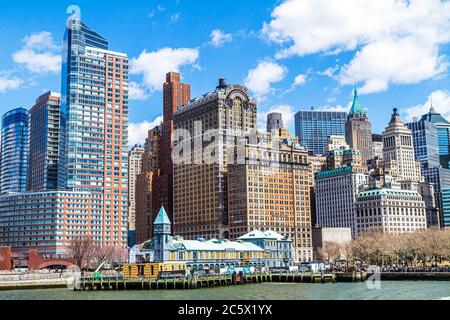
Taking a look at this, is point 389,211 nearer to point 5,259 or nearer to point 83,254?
point 83,254

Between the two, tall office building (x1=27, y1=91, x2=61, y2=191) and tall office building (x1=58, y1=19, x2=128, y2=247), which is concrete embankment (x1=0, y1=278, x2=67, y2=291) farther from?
tall office building (x1=27, y1=91, x2=61, y2=191)

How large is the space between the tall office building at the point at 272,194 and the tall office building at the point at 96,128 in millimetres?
34198

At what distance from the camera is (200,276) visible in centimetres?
8894

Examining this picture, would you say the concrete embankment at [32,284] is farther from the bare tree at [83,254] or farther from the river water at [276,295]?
the bare tree at [83,254]

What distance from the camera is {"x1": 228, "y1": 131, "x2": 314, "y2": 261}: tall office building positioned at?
535 ft

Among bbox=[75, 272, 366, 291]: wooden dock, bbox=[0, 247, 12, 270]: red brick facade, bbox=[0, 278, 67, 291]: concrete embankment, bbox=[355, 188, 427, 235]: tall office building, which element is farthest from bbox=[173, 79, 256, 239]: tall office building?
bbox=[0, 278, 67, 291]: concrete embankment

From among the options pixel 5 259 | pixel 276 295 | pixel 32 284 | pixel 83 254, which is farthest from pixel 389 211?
pixel 276 295

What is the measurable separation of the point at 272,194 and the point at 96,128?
182 feet

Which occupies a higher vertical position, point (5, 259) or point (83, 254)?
point (83, 254)

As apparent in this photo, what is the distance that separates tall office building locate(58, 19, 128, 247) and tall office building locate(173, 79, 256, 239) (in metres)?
18.7

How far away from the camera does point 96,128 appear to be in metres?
176

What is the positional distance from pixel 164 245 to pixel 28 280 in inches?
931
